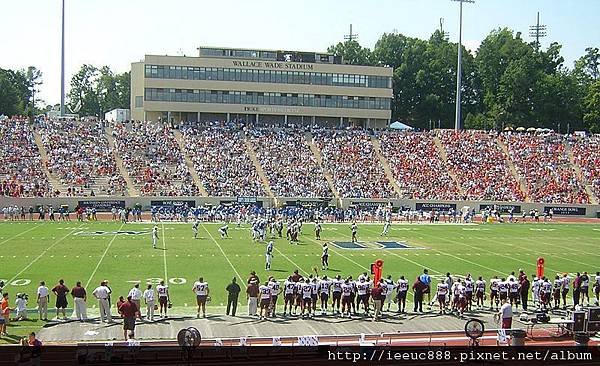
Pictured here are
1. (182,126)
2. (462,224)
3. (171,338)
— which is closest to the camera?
(171,338)

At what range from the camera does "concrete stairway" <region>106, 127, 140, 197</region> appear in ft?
157

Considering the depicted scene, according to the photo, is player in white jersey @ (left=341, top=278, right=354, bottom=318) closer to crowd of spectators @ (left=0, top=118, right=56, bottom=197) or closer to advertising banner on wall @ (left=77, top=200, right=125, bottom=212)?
advertising banner on wall @ (left=77, top=200, right=125, bottom=212)

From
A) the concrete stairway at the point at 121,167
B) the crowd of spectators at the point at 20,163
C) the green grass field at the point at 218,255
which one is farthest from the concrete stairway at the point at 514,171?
the crowd of spectators at the point at 20,163

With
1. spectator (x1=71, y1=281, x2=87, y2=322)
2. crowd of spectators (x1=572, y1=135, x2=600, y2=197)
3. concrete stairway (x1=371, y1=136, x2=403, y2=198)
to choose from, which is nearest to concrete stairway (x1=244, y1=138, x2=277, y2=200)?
A: concrete stairway (x1=371, y1=136, x2=403, y2=198)

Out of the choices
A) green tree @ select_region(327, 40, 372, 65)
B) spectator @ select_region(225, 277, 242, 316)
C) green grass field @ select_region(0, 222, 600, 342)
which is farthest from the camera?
green tree @ select_region(327, 40, 372, 65)

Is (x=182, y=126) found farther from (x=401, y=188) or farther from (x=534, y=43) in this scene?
(x=534, y=43)

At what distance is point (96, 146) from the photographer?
52.7 meters

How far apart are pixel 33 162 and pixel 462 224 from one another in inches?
1123

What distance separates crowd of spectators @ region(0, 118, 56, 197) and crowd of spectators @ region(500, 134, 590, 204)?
112 feet

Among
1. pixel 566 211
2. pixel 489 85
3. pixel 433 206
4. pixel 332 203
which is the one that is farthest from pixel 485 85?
pixel 332 203

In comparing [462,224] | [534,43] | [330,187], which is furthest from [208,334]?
[534,43]

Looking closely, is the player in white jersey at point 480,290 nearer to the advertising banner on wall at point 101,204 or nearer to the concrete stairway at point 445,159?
the advertising banner on wall at point 101,204

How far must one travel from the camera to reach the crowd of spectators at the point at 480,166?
173ft

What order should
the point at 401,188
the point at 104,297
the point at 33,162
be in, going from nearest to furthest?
the point at 104,297, the point at 33,162, the point at 401,188
